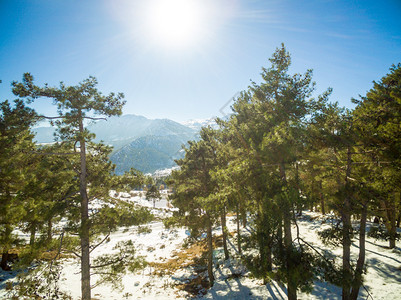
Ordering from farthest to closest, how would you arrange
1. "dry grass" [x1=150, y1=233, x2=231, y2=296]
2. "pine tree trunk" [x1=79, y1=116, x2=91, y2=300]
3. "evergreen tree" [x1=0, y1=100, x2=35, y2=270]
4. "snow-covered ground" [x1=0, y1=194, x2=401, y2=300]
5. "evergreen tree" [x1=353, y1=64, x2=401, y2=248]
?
1. "dry grass" [x1=150, y1=233, x2=231, y2=296]
2. "snow-covered ground" [x1=0, y1=194, x2=401, y2=300]
3. "pine tree trunk" [x1=79, y1=116, x2=91, y2=300]
4. "evergreen tree" [x1=0, y1=100, x2=35, y2=270]
5. "evergreen tree" [x1=353, y1=64, x2=401, y2=248]

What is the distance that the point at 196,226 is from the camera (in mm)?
14039

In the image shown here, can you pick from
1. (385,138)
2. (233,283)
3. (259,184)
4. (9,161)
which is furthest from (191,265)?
(385,138)

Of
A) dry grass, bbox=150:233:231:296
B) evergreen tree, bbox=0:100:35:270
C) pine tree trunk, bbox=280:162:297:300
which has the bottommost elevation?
dry grass, bbox=150:233:231:296

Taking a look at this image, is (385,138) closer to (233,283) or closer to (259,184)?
(259,184)

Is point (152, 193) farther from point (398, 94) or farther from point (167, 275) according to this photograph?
point (398, 94)

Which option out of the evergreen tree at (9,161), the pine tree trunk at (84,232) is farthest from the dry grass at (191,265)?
the evergreen tree at (9,161)

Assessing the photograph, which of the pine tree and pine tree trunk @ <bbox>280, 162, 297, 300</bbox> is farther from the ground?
the pine tree

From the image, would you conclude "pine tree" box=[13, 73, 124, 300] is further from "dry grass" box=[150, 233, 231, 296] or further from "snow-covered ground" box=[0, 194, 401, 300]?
"dry grass" box=[150, 233, 231, 296]

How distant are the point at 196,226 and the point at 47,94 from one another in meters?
12.7

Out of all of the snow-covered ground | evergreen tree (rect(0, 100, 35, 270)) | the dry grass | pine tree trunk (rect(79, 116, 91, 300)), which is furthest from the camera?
the dry grass

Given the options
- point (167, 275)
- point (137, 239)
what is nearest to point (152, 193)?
point (137, 239)

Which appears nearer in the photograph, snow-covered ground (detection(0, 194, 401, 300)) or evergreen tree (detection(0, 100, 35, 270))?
evergreen tree (detection(0, 100, 35, 270))

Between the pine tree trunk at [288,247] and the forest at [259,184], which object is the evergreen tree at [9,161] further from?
the pine tree trunk at [288,247]

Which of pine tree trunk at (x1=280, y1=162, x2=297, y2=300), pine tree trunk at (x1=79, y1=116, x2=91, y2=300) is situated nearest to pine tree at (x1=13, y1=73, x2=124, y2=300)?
pine tree trunk at (x1=79, y1=116, x2=91, y2=300)
